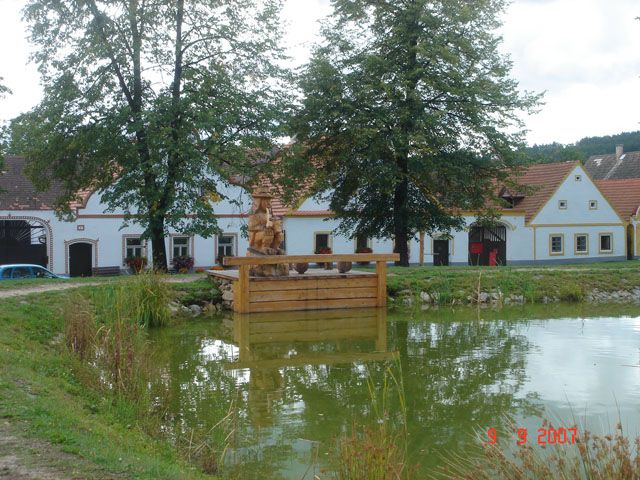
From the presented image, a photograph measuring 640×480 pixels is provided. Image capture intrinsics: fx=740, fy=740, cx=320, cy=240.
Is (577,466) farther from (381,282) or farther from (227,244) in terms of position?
(227,244)

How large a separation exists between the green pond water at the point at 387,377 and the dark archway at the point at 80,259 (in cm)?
1824

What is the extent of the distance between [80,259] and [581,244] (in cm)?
2718

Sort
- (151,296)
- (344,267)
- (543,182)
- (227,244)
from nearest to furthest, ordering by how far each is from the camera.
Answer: (151,296) → (344,267) → (227,244) → (543,182)

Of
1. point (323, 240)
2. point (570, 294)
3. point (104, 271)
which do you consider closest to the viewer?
point (570, 294)

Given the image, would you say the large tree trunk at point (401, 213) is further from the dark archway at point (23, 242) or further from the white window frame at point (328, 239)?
the dark archway at point (23, 242)

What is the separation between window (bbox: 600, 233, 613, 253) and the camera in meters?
42.9

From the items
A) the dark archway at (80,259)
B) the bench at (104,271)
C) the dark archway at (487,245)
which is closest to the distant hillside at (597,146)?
the dark archway at (487,245)

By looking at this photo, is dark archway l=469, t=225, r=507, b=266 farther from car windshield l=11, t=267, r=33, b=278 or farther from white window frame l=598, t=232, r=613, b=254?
car windshield l=11, t=267, r=33, b=278

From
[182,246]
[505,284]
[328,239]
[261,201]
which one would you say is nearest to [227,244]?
[182,246]

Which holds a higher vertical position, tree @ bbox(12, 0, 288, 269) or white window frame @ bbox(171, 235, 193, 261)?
tree @ bbox(12, 0, 288, 269)

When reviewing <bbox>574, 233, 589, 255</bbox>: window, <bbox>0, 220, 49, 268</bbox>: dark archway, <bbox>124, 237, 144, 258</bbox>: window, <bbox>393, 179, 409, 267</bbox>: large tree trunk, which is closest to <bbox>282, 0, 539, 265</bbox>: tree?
<bbox>393, 179, 409, 267</bbox>: large tree trunk

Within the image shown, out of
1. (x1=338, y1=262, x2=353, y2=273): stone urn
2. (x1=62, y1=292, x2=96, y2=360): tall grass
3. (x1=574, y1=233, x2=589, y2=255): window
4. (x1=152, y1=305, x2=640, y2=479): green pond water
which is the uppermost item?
(x1=574, y1=233, x2=589, y2=255): window

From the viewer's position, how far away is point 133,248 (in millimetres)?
34406

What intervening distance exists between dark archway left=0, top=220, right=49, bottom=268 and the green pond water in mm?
18630
